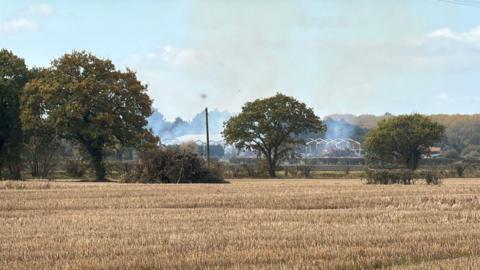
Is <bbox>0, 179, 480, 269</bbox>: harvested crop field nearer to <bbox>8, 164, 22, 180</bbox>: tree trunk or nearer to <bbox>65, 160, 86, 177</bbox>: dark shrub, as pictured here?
<bbox>8, 164, 22, 180</bbox>: tree trunk

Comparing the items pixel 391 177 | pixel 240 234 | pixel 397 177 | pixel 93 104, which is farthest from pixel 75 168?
pixel 240 234

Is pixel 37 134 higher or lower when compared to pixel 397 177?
higher

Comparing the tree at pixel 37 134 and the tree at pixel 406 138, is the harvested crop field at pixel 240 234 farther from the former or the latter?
the tree at pixel 406 138

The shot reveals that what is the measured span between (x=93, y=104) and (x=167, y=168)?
614 inches

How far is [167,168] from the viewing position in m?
51.0

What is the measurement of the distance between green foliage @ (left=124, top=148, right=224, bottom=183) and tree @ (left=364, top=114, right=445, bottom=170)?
49.8 metres

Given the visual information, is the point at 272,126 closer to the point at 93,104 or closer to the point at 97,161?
the point at 97,161

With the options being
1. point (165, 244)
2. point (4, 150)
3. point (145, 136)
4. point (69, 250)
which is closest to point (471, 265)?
point (165, 244)

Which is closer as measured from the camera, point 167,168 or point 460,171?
point 167,168

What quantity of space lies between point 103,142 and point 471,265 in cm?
5639

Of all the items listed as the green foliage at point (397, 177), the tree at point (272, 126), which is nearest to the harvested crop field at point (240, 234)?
the green foliage at point (397, 177)

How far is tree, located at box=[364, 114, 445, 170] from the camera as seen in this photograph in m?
95.6

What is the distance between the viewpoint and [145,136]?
6456 cm

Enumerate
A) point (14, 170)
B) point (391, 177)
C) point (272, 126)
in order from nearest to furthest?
1. point (391, 177)
2. point (14, 170)
3. point (272, 126)
